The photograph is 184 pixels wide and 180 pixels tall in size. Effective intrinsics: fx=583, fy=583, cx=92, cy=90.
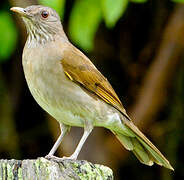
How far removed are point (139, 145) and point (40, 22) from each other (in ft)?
4.41

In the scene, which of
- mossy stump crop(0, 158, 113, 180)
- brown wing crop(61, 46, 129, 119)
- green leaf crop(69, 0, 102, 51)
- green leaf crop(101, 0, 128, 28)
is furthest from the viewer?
green leaf crop(69, 0, 102, 51)

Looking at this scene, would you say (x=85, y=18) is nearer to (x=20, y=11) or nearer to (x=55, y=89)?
(x=20, y=11)

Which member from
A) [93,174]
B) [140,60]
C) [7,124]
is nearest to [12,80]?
[7,124]

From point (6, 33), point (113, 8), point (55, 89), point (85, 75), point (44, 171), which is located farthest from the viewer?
point (6, 33)

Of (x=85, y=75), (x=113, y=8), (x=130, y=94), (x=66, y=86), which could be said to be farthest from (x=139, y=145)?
(x=130, y=94)

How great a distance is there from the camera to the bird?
180 inches

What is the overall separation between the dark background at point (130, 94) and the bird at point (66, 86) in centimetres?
126

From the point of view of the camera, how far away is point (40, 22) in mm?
4867

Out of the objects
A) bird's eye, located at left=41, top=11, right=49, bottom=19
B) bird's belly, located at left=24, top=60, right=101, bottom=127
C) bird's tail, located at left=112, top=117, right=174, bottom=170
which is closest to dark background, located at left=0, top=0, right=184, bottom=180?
bird's tail, located at left=112, top=117, right=174, bottom=170

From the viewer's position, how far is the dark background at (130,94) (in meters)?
6.30

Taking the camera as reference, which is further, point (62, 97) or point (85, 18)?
point (85, 18)

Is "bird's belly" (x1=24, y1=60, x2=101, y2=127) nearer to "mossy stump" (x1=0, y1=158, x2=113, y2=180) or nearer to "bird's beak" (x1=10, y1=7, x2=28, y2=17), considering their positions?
"bird's beak" (x1=10, y1=7, x2=28, y2=17)

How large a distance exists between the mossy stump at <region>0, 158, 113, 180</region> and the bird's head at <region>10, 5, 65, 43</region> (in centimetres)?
173

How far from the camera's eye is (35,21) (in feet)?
15.9
